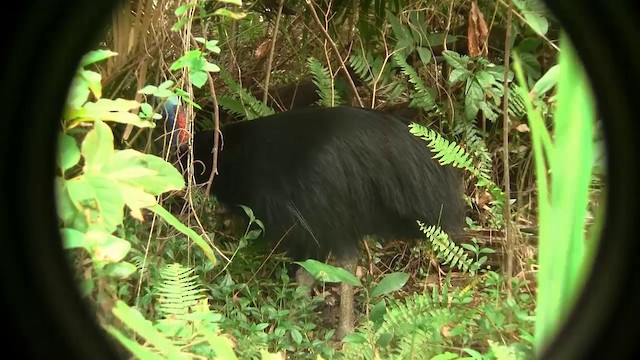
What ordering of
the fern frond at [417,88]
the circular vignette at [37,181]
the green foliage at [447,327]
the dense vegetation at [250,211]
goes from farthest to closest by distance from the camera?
the fern frond at [417,88] < the green foliage at [447,327] < the dense vegetation at [250,211] < the circular vignette at [37,181]

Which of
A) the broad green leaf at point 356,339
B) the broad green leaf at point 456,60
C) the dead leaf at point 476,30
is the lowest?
the broad green leaf at point 356,339

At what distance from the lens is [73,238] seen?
2.34 feet

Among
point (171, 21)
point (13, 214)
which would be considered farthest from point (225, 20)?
point (13, 214)

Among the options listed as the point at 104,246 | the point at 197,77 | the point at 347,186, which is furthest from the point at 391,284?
the point at 104,246

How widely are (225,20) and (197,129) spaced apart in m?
0.32

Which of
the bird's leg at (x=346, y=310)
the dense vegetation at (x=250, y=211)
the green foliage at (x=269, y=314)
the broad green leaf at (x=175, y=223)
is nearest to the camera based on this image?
the dense vegetation at (x=250, y=211)

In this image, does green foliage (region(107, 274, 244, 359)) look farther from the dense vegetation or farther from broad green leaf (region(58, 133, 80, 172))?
broad green leaf (region(58, 133, 80, 172))

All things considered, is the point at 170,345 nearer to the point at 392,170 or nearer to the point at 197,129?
the point at 392,170

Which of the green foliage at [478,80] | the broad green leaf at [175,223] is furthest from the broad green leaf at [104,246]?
the green foliage at [478,80]

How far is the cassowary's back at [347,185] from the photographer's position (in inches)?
62.0

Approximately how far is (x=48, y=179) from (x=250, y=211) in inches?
36.2

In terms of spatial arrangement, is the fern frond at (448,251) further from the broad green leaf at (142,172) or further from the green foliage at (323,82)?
the broad green leaf at (142,172)

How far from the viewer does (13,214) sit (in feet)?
1.96

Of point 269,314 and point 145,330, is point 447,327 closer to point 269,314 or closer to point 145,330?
point 269,314
